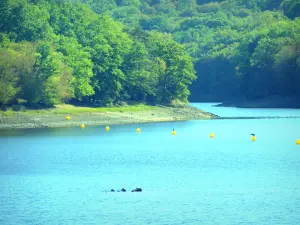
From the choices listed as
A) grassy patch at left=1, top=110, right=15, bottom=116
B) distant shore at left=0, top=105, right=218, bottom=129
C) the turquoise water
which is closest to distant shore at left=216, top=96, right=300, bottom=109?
distant shore at left=0, top=105, right=218, bottom=129

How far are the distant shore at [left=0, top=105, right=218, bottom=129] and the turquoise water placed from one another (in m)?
4.29

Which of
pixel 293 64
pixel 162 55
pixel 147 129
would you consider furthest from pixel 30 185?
pixel 293 64

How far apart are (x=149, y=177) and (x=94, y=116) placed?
49.8 meters

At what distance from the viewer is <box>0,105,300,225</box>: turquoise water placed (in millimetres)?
46000

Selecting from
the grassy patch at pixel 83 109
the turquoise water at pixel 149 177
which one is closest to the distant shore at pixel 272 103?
the grassy patch at pixel 83 109

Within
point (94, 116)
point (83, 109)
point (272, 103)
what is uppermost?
point (272, 103)

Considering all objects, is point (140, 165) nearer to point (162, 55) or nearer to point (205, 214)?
point (205, 214)

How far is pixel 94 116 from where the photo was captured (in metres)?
109

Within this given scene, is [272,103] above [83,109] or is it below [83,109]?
above

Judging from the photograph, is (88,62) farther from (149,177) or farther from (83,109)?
(149,177)

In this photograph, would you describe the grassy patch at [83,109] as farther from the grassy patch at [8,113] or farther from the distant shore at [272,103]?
the distant shore at [272,103]

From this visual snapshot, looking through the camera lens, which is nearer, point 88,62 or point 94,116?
point 94,116

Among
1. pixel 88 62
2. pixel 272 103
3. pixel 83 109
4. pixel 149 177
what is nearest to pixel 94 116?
pixel 83 109

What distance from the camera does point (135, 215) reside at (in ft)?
149
